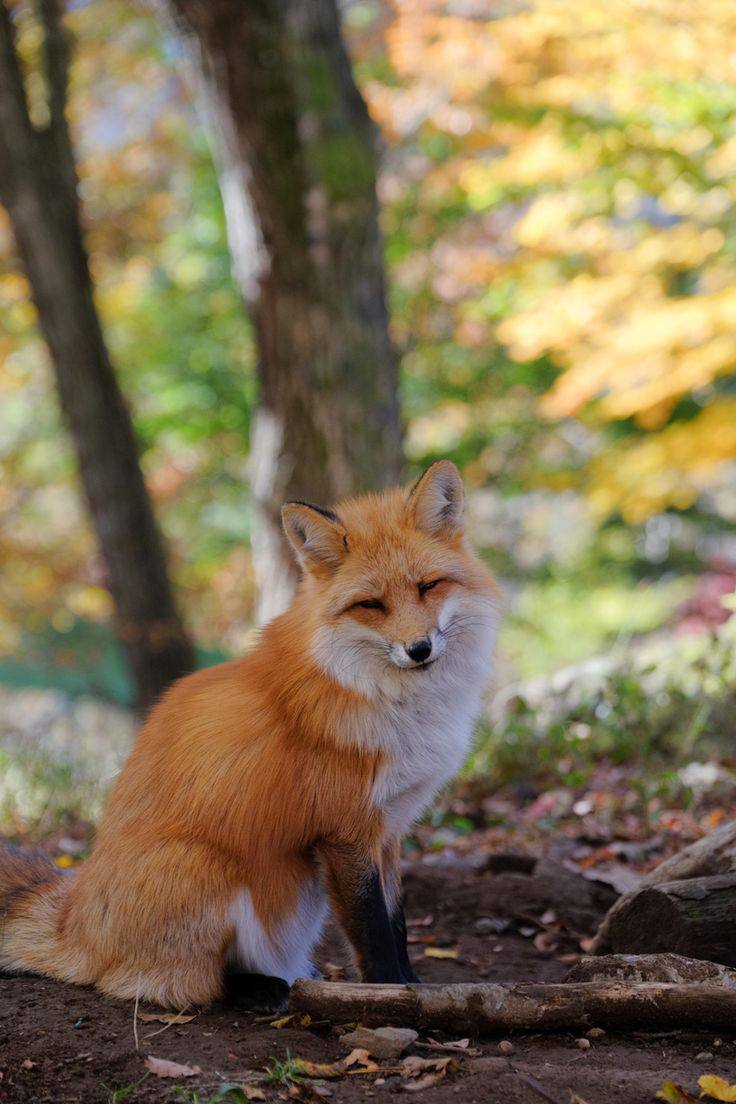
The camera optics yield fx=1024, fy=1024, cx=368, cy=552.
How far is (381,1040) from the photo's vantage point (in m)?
3.01

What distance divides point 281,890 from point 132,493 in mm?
6542

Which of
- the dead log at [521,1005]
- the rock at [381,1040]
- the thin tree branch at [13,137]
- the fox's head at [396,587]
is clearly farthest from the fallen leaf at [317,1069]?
the thin tree branch at [13,137]

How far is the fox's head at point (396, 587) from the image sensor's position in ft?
10.9

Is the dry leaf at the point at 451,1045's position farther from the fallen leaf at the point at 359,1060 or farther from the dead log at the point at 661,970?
the dead log at the point at 661,970

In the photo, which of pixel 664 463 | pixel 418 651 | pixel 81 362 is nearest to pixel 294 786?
pixel 418 651

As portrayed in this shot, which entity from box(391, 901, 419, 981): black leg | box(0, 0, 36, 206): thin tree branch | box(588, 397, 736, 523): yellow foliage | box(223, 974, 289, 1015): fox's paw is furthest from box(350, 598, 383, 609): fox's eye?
box(588, 397, 736, 523): yellow foliage

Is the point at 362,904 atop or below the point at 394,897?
atop

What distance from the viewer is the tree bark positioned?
9.07m

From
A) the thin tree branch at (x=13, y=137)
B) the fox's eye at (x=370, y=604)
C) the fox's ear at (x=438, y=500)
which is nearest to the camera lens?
the fox's eye at (x=370, y=604)

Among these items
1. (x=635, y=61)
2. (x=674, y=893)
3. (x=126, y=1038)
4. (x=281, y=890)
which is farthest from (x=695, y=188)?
(x=126, y=1038)

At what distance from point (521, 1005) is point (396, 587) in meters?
1.34

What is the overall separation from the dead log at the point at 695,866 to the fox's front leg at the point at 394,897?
31.3 inches

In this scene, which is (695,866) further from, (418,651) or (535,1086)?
(418,651)

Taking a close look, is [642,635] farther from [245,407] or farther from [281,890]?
[281,890]
